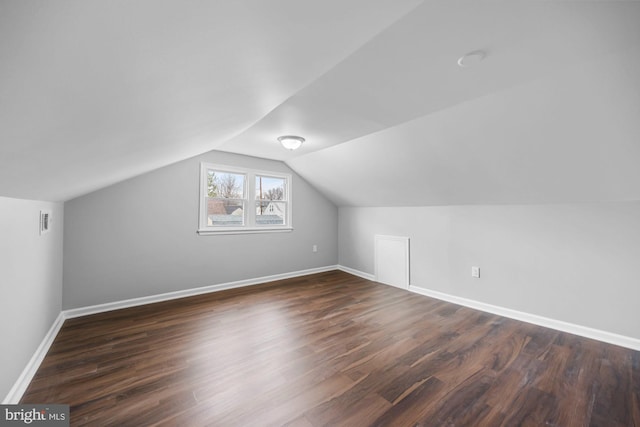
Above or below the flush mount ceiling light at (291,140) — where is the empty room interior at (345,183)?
below

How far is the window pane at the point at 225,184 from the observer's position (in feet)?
12.9

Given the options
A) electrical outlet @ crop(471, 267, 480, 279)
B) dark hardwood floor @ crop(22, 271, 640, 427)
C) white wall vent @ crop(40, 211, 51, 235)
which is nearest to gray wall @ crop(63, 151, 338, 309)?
dark hardwood floor @ crop(22, 271, 640, 427)

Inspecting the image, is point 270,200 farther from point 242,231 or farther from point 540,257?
point 540,257

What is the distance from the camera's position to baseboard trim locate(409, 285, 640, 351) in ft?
7.51

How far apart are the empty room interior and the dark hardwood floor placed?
0.06 feet

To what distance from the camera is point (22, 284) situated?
170 cm

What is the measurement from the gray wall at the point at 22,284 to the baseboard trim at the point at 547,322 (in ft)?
13.5

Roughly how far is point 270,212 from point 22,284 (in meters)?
3.15

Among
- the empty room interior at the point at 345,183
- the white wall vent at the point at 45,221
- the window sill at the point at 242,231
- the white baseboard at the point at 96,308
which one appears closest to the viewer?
the empty room interior at the point at 345,183

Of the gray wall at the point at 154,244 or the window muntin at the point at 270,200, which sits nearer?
the gray wall at the point at 154,244

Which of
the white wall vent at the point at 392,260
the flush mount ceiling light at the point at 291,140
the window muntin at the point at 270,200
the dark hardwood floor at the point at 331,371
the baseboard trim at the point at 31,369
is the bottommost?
the dark hardwood floor at the point at 331,371

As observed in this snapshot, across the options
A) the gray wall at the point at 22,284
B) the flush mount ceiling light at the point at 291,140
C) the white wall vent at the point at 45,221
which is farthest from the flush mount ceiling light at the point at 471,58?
the white wall vent at the point at 45,221

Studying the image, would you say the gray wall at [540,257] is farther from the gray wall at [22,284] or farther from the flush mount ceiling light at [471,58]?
the gray wall at [22,284]

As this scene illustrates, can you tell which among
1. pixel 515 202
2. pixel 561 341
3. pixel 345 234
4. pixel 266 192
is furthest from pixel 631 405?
pixel 266 192
